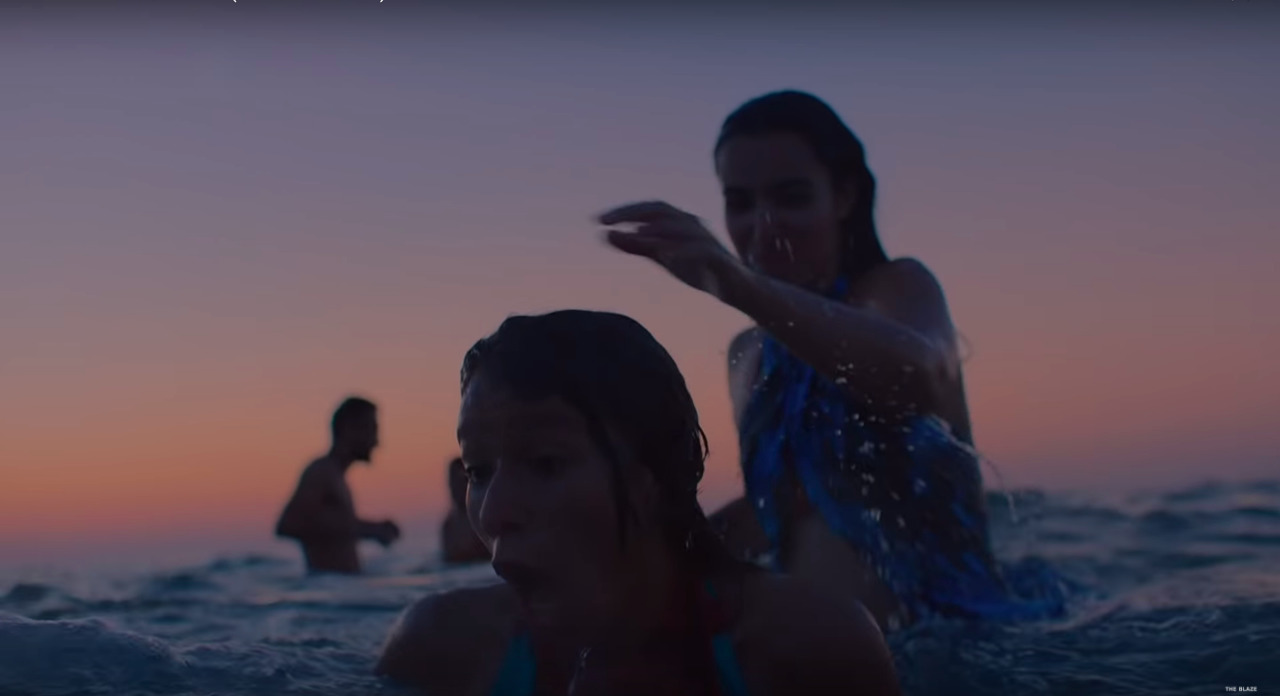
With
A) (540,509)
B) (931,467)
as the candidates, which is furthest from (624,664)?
(931,467)

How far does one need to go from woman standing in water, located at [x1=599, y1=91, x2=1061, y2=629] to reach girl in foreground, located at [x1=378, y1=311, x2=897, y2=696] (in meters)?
1.28

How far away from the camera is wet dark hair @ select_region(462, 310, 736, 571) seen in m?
2.34

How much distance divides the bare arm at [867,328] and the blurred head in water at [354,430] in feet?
25.3

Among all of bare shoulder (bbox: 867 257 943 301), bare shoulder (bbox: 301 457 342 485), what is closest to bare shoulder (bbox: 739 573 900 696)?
bare shoulder (bbox: 867 257 943 301)

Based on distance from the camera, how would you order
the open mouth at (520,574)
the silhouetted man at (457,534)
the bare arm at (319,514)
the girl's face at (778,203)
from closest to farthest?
the open mouth at (520,574), the girl's face at (778,203), the bare arm at (319,514), the silhouetted man at (457,534)

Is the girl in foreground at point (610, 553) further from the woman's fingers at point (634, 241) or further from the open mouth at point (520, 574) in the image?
the woman's fingers at point (634, 241)

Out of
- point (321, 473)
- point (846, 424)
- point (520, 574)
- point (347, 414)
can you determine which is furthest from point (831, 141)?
point (347, 414)

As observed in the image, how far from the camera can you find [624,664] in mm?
2439

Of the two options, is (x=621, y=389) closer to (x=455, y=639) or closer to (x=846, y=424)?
(x=455, y=639)

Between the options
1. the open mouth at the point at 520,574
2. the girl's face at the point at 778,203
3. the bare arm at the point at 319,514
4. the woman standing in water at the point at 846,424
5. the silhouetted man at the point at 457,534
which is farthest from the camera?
the silhouetted man at the point at 457,534

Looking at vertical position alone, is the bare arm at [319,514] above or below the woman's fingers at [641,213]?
below

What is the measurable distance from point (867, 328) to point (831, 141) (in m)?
1.00

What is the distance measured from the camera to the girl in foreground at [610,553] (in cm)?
229

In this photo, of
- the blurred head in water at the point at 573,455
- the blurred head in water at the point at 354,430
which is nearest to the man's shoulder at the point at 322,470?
the blurred head in water at the point at 354,430
